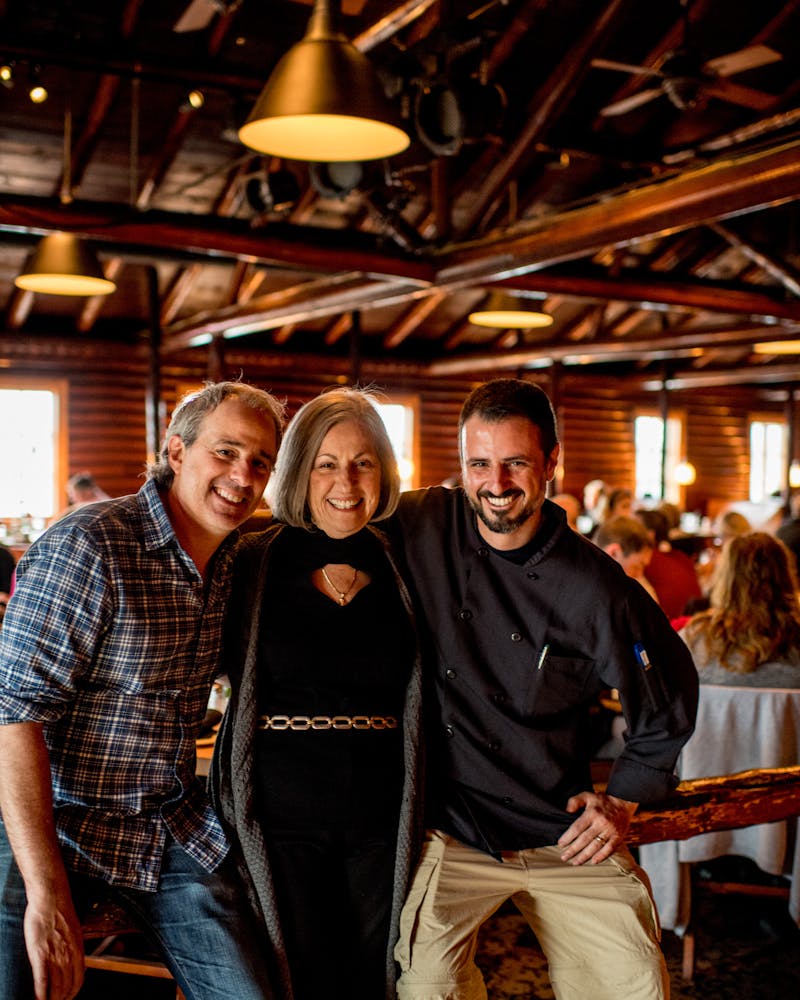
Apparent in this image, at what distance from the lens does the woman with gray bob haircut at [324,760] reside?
80.7 inches

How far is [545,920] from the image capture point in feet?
7.47

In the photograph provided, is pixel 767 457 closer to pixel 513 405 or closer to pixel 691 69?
pixel 691 69

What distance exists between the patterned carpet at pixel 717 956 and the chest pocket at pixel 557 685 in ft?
5.61

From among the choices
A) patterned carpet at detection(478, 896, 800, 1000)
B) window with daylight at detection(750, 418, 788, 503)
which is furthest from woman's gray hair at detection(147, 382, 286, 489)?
window with daylight at detection(750, 418, 788, 503)

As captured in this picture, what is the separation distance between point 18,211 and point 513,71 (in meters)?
5.11

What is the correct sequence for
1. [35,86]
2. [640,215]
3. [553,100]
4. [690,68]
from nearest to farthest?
1. [640,215]
2. [690,68]
3. [35,86]
4. [553,100]

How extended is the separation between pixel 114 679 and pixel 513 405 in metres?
1.07

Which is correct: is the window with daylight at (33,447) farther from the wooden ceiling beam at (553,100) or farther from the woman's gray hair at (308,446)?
the woman's gray hair at (308,446)

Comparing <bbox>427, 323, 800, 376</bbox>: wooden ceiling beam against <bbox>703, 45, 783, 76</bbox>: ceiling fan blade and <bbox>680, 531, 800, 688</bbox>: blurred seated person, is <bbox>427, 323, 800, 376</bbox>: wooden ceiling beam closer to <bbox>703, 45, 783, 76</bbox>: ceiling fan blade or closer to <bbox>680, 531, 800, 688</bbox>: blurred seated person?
<bbox>703, 45, 783, 76</bbox>: ceiling fan blade

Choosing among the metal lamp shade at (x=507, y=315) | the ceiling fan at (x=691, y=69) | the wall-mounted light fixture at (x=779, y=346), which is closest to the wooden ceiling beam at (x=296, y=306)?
the metal lamp shade at (x=507, y=315)

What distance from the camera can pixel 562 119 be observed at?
894cm

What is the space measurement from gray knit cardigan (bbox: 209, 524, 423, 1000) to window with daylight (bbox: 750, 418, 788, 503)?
58.0ft

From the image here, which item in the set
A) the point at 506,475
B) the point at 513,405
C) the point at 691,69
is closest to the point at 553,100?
the point at 691,69

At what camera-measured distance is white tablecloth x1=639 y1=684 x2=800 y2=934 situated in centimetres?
362
